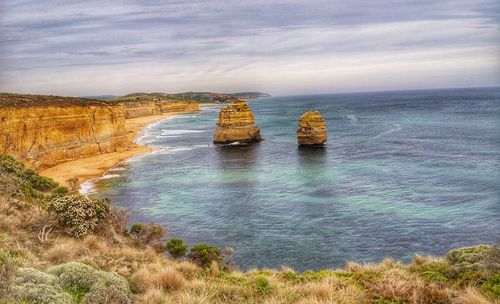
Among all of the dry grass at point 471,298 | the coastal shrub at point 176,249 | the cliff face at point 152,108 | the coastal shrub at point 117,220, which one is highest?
the cliff face at point 152,108

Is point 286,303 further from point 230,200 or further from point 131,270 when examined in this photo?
point 230,200

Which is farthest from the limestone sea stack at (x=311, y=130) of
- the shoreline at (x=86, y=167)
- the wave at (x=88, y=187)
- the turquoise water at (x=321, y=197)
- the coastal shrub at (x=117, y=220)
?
the coastal shrub at (x=117, y=220)

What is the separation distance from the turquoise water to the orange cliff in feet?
20.5

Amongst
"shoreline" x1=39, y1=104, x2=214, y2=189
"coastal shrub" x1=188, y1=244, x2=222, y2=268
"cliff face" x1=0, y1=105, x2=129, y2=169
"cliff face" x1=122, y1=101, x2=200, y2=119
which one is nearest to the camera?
"coastal shrub" x1=188, y1=244, x2=222, y2=268

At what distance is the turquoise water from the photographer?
22.7 m

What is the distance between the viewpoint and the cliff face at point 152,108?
13749 cm

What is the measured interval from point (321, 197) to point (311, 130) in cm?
2795

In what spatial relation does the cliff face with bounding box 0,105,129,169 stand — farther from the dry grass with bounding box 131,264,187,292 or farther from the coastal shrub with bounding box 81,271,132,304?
the coastal shrub with bounding box 81,271,132,304

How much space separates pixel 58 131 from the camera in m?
47.5

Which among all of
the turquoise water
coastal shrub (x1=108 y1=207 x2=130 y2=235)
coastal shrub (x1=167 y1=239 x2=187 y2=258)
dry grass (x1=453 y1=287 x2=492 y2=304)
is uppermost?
dry grass (x1=453 y1=287 x2=492 y2=304)

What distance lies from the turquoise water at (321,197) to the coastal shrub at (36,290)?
12946 mm

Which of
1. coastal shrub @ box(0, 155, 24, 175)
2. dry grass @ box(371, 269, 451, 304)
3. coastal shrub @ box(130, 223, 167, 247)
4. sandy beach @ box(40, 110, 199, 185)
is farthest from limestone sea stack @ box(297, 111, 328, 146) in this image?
dry grass @ box(371, 269, 451, 304)

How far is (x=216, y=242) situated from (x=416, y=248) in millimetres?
10700

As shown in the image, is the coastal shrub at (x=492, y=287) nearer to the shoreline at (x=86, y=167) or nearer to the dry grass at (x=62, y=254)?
the dry grass at (x=62, y=254)
